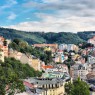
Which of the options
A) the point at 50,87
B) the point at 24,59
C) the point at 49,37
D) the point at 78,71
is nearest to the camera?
the point at 50,87

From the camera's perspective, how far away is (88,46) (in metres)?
139

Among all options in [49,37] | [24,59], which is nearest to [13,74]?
[24,59]

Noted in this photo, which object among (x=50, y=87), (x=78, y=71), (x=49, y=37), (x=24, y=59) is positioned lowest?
(x=78, y=71)

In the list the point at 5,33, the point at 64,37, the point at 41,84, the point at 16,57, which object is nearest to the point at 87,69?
the point at 16,57

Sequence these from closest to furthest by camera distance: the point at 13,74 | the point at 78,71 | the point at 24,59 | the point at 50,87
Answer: the point at 13,74
the point at 50,87
the point at 24,59
the point at 78,71

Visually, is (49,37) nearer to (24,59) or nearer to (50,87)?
(24,59)

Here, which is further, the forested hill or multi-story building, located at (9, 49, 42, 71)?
the forested hill

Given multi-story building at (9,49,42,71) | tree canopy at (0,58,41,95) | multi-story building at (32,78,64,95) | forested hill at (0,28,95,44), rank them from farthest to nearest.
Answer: forested hill at (0,28,95,44) → multi-story building at (9,49,42,71) → multi-story building at (32,78,64,95) → tree canopy at (0,58,41,95)

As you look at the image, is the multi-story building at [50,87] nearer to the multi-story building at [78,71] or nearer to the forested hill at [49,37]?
the multi-story building at [78,71]

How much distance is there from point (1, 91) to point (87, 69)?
62648 millimetres

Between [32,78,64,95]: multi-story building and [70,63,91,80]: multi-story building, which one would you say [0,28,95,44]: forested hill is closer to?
[70,63,91,80]: multi-story building

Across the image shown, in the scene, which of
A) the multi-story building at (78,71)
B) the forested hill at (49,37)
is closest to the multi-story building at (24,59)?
the multi-story building at (78,71)

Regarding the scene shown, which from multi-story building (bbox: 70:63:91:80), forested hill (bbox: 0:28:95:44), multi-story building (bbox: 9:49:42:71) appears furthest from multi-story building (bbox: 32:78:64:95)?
forested hill (bbox: 0:28:95:44)

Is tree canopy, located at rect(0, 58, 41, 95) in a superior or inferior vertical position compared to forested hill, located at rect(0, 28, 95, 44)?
inferior
